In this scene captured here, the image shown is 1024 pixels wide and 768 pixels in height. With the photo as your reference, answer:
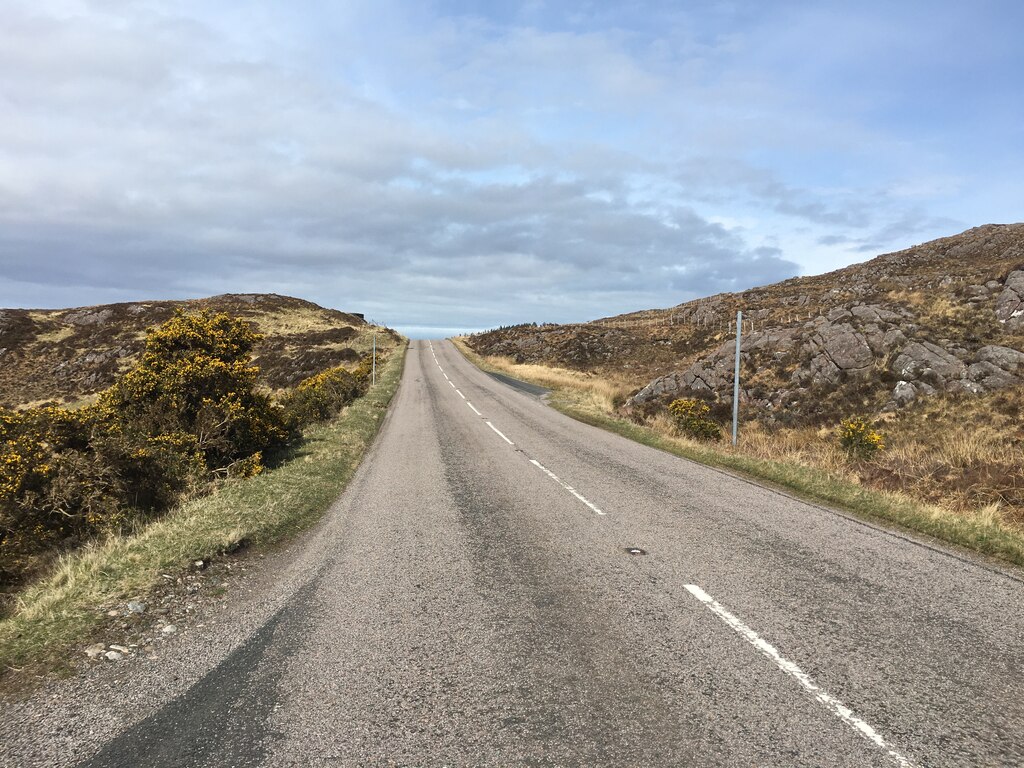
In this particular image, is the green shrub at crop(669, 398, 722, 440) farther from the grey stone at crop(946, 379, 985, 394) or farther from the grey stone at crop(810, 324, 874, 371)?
the grey stone at crop(810, 324, 874, 371)

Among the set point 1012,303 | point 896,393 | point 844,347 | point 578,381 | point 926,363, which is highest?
point 1012,303

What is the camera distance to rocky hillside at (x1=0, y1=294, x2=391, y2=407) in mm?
49688

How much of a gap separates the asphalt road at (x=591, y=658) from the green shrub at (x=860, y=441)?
7.05 m

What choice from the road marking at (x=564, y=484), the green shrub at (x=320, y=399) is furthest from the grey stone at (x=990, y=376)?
the green shrub at (x=320, y=399)

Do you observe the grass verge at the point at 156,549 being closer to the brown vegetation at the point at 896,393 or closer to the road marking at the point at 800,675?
the road marking at the point at 800,675

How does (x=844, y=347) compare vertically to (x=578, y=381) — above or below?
above

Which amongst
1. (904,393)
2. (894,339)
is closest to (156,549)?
(904,393)

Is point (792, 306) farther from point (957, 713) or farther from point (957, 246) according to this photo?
point (957, 713)

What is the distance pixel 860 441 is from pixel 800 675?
40.7 feet

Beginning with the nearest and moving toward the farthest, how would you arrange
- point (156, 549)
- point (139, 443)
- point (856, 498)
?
point (156, 549) → point (856, 498) → point (139, 443)

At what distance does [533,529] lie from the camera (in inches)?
302

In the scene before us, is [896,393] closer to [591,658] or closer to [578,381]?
[578,381]

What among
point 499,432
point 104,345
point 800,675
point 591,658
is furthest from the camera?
point 104,345

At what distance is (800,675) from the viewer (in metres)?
3.90
